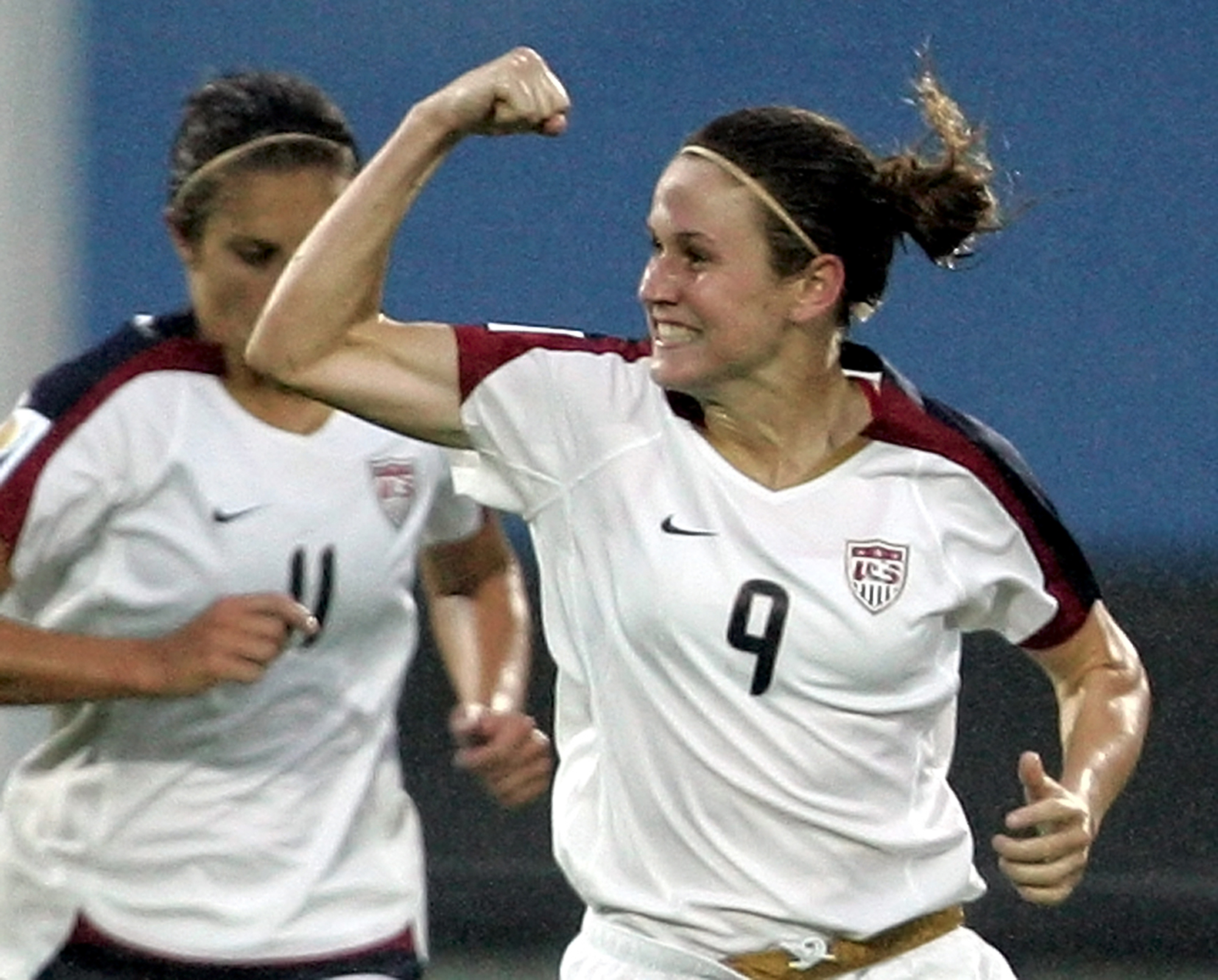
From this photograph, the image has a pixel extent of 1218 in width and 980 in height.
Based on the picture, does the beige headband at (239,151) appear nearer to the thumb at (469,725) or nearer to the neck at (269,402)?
the neck at (269,402)

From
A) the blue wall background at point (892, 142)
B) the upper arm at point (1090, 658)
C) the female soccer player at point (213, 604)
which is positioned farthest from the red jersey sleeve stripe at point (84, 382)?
the blue wall background at point (892, 142)

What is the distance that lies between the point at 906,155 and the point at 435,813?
2.40 meters

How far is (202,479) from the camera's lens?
3234 mm

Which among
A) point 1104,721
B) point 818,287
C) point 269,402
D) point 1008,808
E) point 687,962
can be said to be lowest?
point 1008,808

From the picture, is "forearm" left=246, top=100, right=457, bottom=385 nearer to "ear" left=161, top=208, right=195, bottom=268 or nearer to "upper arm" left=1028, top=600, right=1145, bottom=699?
"ear" left=161, top=208, right=195, bottom=268

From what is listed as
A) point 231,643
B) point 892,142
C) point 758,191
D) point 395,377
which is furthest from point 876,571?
point 892,142

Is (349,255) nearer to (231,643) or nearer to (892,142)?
(231,643)

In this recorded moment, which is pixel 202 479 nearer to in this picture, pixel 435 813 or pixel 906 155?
pixel 906 155

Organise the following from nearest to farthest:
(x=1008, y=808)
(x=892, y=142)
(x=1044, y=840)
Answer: (x=1044, y=840)
(x=892, y=142)
(x=1008, y=808)

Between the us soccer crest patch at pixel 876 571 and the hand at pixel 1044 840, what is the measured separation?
0.23 metres

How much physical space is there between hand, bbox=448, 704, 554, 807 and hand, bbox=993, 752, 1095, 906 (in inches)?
18.2

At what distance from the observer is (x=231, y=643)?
2.91m

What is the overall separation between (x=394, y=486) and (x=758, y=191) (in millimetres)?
587

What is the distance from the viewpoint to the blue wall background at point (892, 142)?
201 inches
